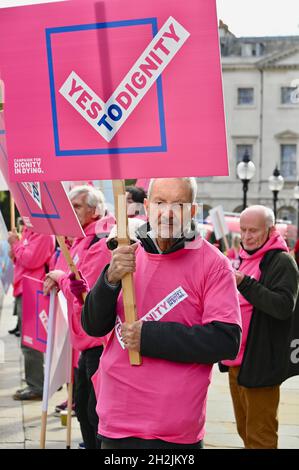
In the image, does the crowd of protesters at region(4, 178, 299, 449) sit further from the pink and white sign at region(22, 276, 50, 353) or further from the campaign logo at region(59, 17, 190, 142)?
the pink and white sign at region(22, 276, 50, 353)

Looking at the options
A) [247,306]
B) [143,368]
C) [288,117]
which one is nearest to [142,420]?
[143,368]

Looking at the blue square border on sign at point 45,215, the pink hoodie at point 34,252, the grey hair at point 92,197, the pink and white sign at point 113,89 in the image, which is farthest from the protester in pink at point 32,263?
the pink and white sign at point 113,89

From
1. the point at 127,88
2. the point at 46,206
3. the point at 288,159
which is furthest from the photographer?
the point at 288,159

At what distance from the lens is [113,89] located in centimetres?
353

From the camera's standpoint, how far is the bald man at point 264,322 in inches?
213

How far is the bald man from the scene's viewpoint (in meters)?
5.41

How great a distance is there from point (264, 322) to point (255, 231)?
21.1 inches

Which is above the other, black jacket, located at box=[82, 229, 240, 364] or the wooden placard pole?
the wooden placard pole

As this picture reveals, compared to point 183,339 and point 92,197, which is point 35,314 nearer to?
point 92,197

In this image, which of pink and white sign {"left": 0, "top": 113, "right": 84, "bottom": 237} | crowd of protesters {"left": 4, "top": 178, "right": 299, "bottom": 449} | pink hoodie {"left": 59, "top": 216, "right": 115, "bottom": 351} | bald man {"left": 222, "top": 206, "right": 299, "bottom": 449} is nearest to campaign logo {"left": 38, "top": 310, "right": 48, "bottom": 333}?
pink hoodie {"left": 59, "top": 216, "right": 115, "bottom": 351}

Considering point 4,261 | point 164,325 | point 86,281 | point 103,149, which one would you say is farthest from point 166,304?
point 4,261

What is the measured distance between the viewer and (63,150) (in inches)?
143

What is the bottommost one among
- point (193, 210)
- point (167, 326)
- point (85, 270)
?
point (85, 270)

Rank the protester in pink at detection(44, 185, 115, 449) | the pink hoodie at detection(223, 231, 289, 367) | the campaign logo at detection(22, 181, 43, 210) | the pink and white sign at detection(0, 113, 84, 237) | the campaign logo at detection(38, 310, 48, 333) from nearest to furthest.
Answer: the pink and white sign at detection(0, 113, 84, 237) < the campaign logo at detection(22, 181, 43, 210) < the protester in pink at detection(44, 185, 115, 449) < the pink hoodie at detection(223, 231, 289, 367) < the campaign logo at detection(38, 310, 48, 333)
